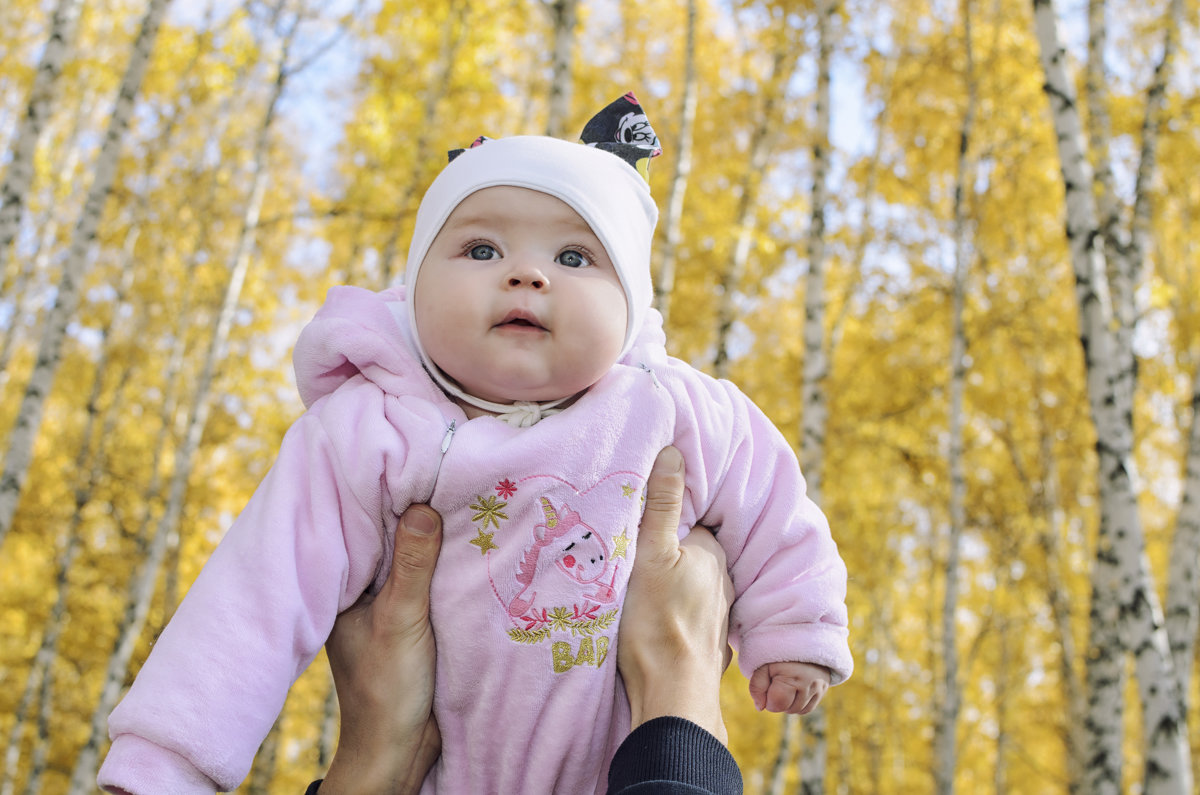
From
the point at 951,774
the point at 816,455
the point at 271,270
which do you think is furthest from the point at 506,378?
the point at 271,270

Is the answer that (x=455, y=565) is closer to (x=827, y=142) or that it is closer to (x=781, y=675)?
(x=781, y=675)

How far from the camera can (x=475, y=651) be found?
1.38 meters

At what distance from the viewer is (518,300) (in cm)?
136

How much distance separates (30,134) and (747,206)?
271 inches

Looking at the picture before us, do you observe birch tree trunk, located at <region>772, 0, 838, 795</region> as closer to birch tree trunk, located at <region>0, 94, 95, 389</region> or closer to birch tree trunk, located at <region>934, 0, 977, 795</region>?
birch tree trunk, located at <region>934, 0, 977, 795</region>

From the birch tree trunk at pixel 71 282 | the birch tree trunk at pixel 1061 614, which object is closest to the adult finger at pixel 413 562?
the birch tree trunk at pixel 71 282

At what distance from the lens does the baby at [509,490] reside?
4.32ft

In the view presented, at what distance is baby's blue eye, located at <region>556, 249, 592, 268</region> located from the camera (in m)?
1.47

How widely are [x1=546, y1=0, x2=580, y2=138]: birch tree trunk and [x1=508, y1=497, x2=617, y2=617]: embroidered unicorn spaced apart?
4.43 metres

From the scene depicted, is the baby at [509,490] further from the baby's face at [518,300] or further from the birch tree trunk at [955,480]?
the birch tree trunk at [955,480]

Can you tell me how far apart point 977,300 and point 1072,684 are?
4.76 meters

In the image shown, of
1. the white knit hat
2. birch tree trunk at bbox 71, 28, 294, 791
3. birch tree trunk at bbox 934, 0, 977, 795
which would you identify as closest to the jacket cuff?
the white knit hat

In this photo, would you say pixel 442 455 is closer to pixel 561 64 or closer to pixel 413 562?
pixel 413 562

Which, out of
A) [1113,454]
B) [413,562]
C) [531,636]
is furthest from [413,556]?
[1113,454]
